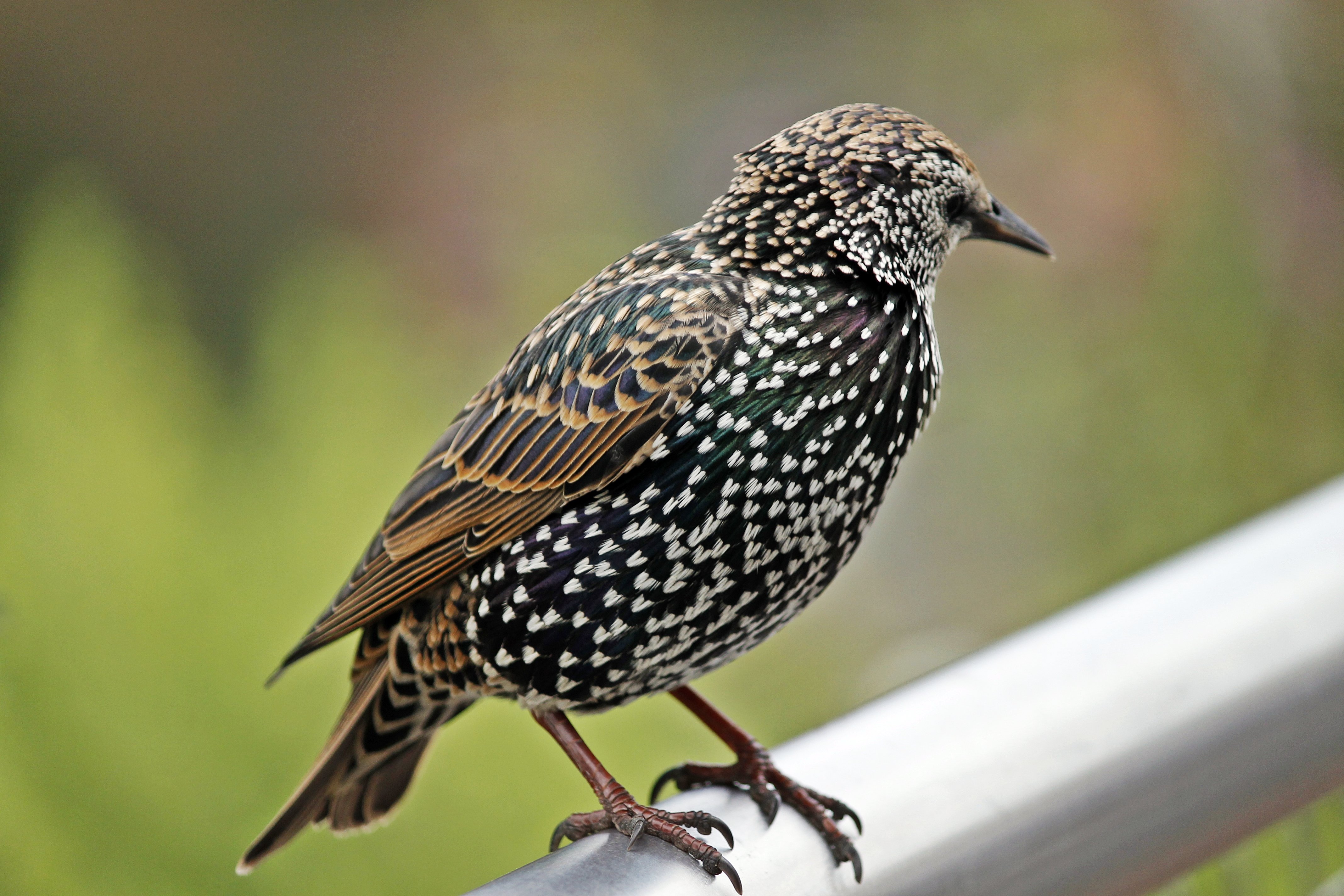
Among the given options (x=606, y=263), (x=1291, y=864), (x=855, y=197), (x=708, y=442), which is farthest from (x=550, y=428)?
(x=606, y=263)

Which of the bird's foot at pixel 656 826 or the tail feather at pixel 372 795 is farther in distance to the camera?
the tail feather at pixel 372 795

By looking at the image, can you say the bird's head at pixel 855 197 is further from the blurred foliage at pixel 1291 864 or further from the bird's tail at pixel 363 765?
the blurred foliage at pixel 1291 864

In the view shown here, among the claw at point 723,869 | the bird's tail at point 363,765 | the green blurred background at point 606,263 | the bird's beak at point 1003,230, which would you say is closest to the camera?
the claw at point 723,869

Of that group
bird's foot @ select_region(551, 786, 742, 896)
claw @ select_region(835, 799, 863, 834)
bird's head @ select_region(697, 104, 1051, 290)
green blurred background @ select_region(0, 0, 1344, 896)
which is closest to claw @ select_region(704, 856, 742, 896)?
bird's foot @ select_region(551, 786, 742, 896)

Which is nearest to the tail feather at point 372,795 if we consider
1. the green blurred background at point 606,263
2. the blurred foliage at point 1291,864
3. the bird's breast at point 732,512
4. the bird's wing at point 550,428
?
the bird's wing at point 550,428

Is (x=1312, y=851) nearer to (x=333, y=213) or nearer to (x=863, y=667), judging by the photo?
(x=863, y=667)

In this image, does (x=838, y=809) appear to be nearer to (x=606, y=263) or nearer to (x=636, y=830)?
(x=636, y=830)

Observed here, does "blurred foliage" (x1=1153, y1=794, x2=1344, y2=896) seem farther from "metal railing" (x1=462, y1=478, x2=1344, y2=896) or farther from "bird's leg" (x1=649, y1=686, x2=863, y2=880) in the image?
"bird's leg" (x1=649, y1=686, x2=863, y2=880)
